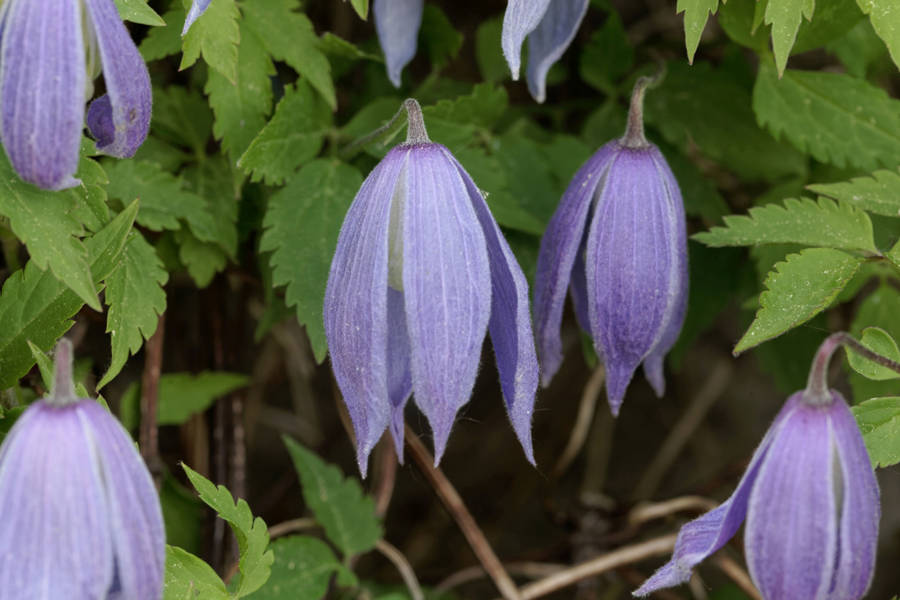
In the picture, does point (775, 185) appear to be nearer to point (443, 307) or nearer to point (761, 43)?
point (761, 43)

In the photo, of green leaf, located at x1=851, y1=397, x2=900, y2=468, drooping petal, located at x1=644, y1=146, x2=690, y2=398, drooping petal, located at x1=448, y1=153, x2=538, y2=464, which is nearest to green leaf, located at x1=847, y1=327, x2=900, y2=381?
green leaf, located at x1=851, y1=397, x2=900, y2=468

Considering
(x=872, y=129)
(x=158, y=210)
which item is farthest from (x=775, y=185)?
(x=158, y=210)

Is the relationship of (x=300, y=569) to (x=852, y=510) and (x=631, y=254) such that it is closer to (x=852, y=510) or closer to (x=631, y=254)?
(x=631, y=254)

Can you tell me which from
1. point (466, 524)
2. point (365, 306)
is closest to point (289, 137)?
point (365, 306)

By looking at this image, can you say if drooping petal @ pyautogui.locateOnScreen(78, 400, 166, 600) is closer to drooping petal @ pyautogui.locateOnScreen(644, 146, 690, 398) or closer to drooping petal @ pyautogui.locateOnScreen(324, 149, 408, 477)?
drooping petal @ pyautogui.locateOnScreen(324, 149, 408, 477)

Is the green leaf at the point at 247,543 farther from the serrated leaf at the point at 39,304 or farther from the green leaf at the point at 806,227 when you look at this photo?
the green leaf at the point at 806,227

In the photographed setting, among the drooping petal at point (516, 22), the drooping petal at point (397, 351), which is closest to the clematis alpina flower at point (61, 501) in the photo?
the drooping petal at point (397, 351)
